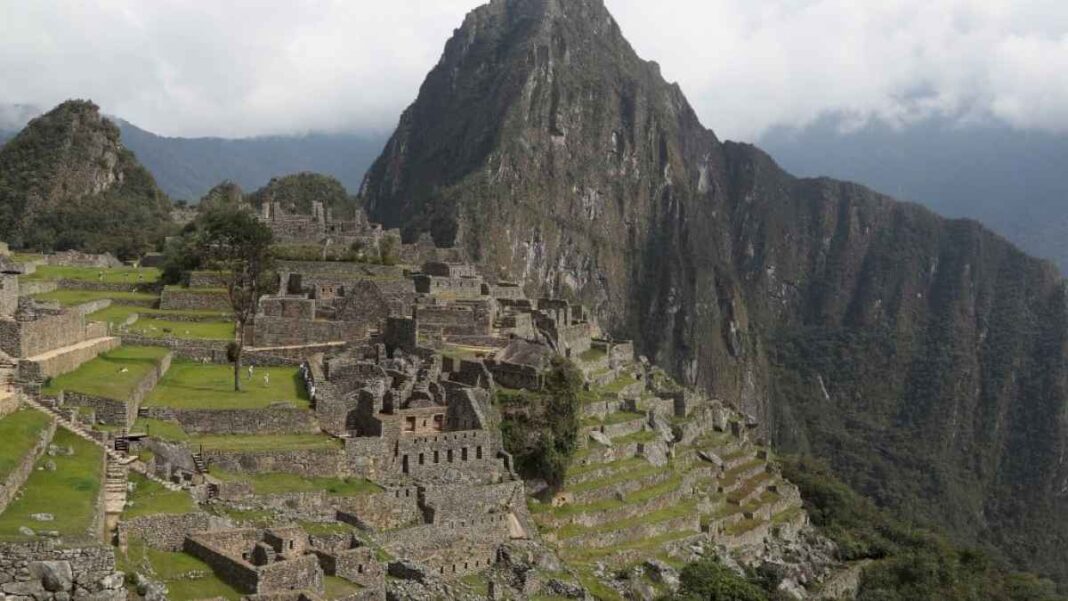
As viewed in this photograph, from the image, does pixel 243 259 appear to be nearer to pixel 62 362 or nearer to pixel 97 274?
pixel 62 362

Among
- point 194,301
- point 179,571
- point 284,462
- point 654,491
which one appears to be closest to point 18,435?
point 179,571

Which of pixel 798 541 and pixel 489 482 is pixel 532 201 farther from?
pixel 489 482

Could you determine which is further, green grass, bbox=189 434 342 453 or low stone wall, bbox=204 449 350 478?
green grass, bbox=189 434 342 453

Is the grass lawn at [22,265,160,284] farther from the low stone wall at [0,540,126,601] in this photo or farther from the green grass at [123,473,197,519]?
the low stone wall at [0,540,126,601]

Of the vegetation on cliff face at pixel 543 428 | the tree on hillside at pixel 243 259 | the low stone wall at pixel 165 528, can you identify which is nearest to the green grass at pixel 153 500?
the low stone wall at pixel 165 528

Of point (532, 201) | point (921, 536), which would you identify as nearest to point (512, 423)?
point (921, 536)

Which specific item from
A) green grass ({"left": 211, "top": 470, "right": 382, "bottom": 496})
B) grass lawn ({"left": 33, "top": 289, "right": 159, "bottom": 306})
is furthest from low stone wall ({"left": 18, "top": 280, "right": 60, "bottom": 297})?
green grass ({"left": 211, "top": 470, "right": 382, "bottom": 496})
